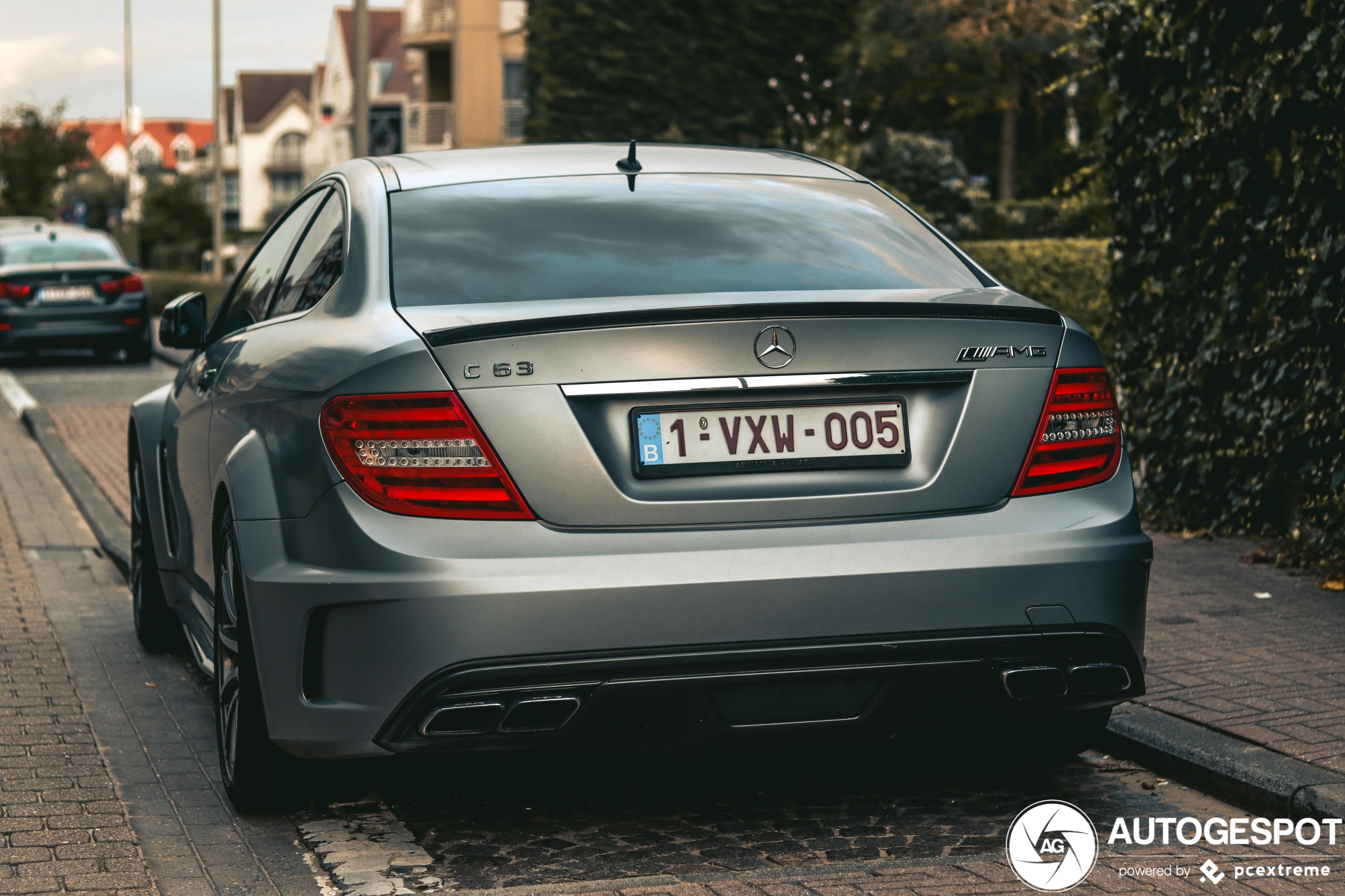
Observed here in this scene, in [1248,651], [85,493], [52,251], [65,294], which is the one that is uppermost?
Answer: [1248,651]

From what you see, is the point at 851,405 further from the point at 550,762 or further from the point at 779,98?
the point at 779,98

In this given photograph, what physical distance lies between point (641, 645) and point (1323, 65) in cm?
449

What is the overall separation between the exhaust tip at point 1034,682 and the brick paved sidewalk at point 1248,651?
98cm

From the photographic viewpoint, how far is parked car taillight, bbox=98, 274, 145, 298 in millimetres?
21812

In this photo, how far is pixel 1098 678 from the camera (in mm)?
3998

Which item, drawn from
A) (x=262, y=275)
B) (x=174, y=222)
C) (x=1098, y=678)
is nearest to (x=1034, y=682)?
(x=1098, y=678)

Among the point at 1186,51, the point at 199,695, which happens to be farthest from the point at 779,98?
the point at 199,695

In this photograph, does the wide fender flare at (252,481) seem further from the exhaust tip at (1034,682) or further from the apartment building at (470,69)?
the apartment building at (470,69)

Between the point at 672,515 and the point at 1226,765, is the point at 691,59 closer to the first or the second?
the point at 1226,765

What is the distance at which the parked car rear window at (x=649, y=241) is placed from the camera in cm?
421

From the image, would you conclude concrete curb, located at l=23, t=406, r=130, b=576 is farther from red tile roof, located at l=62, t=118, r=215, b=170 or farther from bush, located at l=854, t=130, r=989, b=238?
red tile roof, located at l=62, t=118, r=215, b=170

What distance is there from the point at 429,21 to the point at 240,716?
52029 mm

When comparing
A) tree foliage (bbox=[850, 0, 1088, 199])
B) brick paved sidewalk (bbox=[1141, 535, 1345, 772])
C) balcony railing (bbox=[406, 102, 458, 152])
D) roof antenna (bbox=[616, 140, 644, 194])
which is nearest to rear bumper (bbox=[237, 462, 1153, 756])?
brick paved sidewalk (bbox=[1141, 535, 1345, 772])

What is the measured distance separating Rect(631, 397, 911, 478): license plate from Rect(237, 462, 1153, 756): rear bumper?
0.45 ft
